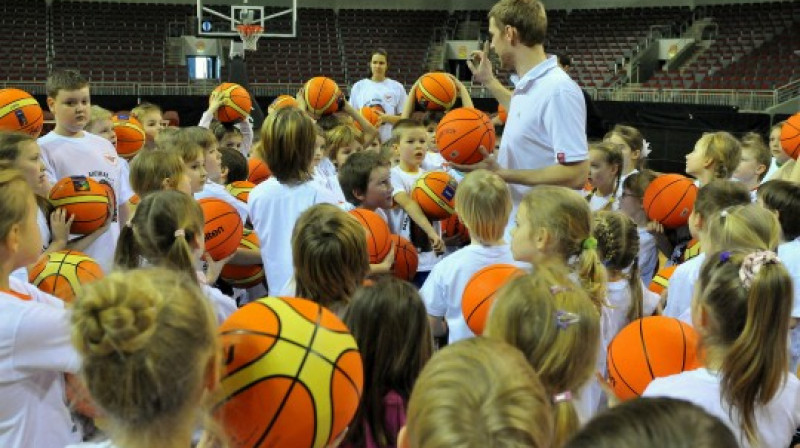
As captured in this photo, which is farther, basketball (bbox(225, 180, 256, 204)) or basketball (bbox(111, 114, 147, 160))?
basketball (bbox(111, 114, 147, 160))

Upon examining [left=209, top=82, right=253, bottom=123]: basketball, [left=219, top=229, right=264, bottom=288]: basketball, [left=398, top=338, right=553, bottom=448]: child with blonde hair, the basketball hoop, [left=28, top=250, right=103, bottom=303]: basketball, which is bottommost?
[left=219, top=229, right=264, bottom=288]: basketball

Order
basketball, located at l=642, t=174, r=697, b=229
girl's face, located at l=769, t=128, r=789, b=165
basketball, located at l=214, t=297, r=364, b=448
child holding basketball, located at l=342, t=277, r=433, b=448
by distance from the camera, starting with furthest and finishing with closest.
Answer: girl's face, located at l=769, t=128, r=789, b=165, basketball, located at l=642, t=174, r=697, b=229, child holding basketball, located at l=342, t=277, r=433, b=448, basketball, located at l=214, t=297, r=364, b=448

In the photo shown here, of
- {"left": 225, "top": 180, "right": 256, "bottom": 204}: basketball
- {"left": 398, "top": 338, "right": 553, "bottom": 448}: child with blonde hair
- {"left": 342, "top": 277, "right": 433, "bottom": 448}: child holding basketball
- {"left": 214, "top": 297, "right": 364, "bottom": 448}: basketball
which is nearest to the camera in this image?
{"left": 398, "top": 338, "right": 553, "bottom": 448}: child with blonde hair

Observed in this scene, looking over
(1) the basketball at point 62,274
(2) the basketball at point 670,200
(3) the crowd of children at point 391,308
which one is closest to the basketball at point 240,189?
(3) the crowd of children at point 391,308

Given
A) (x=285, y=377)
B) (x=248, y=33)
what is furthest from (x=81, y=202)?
(x=248, y=33)

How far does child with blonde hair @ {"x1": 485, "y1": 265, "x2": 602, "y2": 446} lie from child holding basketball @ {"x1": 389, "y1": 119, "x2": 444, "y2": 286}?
250 centimetres

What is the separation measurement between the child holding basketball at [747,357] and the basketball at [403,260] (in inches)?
82.2

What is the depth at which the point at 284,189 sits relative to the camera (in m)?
3.69

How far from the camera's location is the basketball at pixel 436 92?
6.30 meters

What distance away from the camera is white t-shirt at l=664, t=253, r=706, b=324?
3.35 m

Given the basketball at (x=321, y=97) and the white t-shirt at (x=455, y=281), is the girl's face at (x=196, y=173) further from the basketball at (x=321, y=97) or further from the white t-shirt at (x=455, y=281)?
the basketball at (x=321, y=97)

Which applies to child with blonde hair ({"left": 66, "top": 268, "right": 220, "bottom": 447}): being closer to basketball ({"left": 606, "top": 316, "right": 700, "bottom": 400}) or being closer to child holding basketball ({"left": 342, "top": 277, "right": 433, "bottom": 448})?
child holding basketball ({"left": 342, "top": 277, "right": 433, "bottom": 448})

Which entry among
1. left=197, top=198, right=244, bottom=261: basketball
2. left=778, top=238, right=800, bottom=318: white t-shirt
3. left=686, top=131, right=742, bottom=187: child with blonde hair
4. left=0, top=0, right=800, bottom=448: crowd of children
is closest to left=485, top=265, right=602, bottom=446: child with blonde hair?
left=0, top=0, right=800, bottom=448: crowd of children

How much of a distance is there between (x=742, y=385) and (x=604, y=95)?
18176mm
